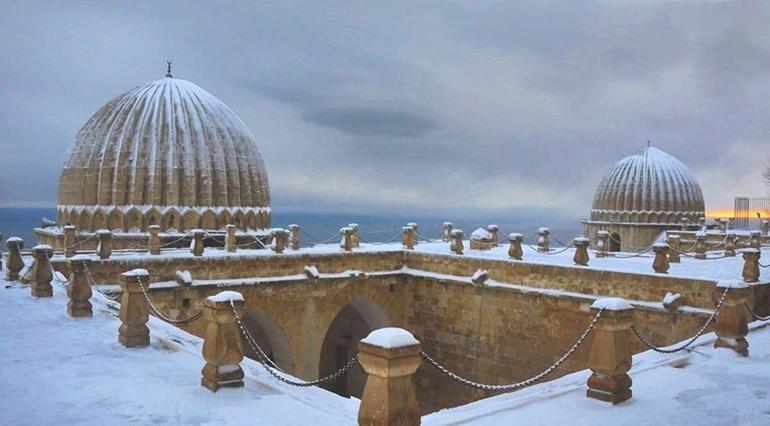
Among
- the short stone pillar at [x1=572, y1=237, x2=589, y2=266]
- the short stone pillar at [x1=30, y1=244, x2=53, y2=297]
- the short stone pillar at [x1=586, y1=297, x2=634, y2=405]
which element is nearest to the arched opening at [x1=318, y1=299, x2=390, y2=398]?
the short stone pillar at [x1=572, y1=237, x2=589, y2=266]

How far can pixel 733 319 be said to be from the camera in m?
8.67

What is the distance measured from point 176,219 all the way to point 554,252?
440 inches

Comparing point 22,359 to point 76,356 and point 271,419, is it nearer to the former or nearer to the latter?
point 76,356

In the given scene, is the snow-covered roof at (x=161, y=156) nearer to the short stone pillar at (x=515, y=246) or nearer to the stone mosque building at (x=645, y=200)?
the short stone pillar at (x=515, y=246)

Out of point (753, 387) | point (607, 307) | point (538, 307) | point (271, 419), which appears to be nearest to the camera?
point (271, 419)

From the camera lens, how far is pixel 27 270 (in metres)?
13.5

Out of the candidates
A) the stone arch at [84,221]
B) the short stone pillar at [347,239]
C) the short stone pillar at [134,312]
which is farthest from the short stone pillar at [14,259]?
the short stone pillar at [347,239]

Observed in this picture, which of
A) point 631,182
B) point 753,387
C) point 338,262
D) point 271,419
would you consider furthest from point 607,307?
point 631,182

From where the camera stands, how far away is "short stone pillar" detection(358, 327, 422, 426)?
4.94 m

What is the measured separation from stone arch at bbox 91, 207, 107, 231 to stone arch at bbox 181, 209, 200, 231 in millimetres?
2149

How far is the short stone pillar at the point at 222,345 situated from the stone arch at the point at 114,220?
13076 mm

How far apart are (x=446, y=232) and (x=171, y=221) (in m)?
10.5

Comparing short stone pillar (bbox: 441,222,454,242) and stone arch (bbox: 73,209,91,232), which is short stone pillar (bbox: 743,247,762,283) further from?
stone arch (bbox: 73,209,91,232)

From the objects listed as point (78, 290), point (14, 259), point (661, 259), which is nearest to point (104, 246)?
point (14, 259)
